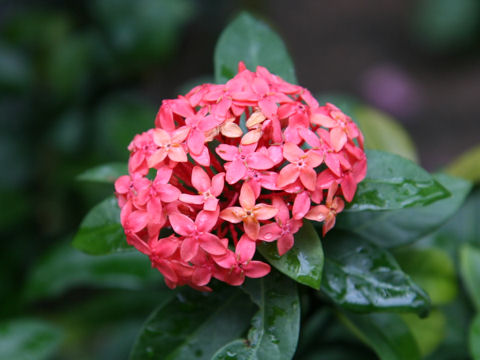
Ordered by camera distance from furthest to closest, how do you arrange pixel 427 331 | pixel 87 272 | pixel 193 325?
pixel 87 272 < pixel 427 331 < pixel 193 325

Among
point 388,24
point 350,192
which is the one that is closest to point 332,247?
point 350,192

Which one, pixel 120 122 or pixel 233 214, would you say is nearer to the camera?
pixel 233 214

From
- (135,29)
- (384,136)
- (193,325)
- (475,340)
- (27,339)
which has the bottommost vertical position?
(27,339)

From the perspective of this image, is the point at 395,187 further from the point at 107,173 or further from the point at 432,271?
the point at 107,173

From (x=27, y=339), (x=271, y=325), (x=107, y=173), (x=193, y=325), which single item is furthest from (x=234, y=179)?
(x=27, y=339)

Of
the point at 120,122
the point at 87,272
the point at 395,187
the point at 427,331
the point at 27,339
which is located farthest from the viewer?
the point at 120,122

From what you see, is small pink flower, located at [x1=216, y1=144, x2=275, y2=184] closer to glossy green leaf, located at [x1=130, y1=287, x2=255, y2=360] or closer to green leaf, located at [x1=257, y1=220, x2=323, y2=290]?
green leaf, located at [x1=257, y1=220, x2=323, y2=290]

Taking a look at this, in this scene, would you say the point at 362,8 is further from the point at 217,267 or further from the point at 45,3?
the point at 217,267

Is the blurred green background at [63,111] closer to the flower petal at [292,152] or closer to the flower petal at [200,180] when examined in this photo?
the flower petal at [200,180]
